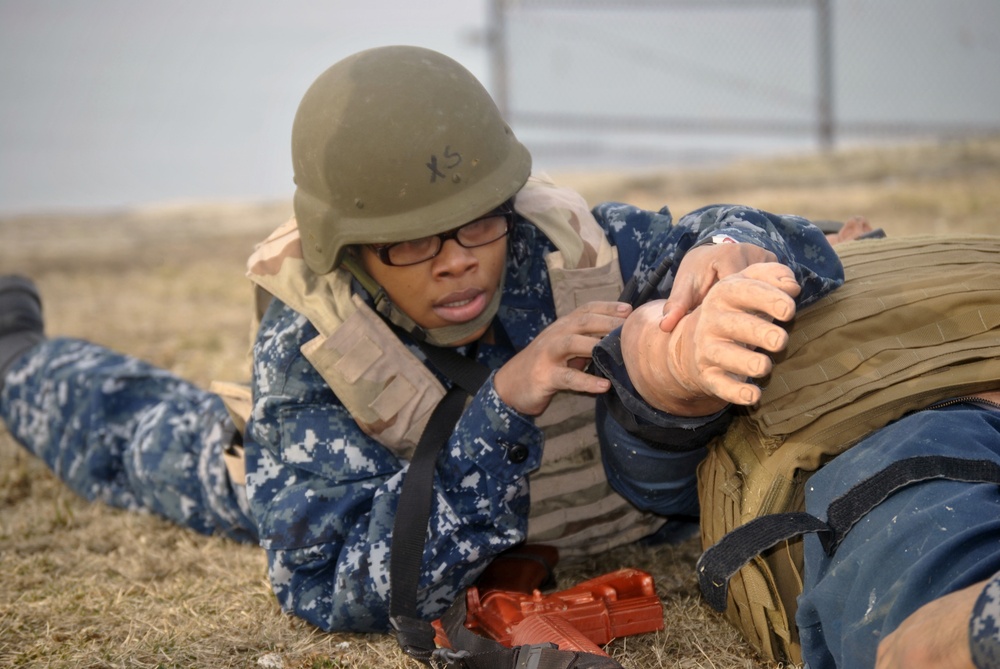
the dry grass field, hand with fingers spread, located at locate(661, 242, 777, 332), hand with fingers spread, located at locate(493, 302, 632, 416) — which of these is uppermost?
hand with fingers spread, located at locate(661, 242, 777, 332)

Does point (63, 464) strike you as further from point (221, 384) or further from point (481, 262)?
point (481, 262)

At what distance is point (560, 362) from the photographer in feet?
8.43

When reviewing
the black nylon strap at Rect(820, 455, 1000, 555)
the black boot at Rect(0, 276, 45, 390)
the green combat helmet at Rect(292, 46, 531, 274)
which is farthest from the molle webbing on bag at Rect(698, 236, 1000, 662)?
the black boot at Rect(0, 276, 45, 390)

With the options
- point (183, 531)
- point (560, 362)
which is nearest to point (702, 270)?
point (560, 362)

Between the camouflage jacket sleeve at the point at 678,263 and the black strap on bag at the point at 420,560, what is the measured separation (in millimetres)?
515

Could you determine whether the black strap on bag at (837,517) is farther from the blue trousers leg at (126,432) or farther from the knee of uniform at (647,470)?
the blue trousers leg at (126,432)

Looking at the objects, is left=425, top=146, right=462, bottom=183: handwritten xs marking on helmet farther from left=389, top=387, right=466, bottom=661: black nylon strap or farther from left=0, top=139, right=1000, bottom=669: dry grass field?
left=0, top=139, right=1000, bottom=669: dry grass field

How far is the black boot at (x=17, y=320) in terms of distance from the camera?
4.77 metres

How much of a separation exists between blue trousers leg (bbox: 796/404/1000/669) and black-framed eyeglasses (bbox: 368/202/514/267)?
1.15m

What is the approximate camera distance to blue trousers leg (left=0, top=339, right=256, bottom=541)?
384 cm

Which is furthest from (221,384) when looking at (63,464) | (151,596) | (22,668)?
(63,464)

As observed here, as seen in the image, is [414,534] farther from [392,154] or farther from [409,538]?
[392,154]

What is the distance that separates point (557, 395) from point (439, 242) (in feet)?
1.76

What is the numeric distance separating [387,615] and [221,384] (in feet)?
3.42
